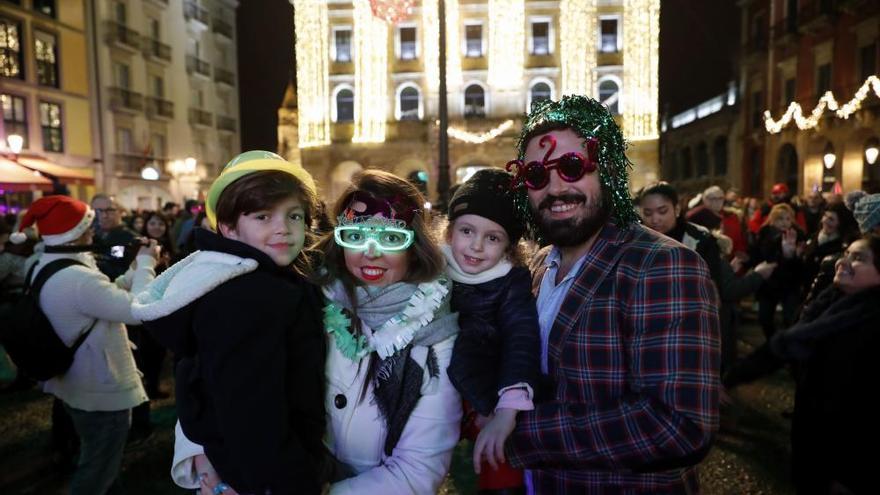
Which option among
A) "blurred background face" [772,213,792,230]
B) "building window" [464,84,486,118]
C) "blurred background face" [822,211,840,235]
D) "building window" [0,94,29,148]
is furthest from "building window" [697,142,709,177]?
"building window" [0,94,29,148]

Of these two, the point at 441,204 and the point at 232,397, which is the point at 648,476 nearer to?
the point at 232,397

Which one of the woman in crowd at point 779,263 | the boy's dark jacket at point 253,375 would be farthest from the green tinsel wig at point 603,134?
the woman in crowd at point 779,263

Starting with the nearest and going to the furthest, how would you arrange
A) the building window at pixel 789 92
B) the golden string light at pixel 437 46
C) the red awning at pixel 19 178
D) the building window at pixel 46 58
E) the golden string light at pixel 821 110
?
the red awning at pixel 19 178 → the golden string light at pixel 821 110 → the building window at pixel 46 58 → the building window at pixel 789 92 → the golden string light at pixel 437 46

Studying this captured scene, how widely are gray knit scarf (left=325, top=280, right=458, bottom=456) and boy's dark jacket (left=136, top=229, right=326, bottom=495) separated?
0.64ft

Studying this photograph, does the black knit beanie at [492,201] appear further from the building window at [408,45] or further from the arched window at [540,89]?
the building window at [408,45]

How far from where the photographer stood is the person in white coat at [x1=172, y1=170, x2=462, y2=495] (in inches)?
74.5

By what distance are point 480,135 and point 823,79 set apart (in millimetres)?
14847

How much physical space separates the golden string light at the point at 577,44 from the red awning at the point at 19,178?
22.6 m

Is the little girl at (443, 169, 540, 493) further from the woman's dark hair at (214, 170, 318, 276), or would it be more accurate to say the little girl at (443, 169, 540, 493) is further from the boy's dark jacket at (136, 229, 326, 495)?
the woman's dark hair at (214, 170, 318, 276)

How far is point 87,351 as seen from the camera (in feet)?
12.4

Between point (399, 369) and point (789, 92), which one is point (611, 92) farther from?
point (399, 369)

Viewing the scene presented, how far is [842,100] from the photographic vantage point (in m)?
20.6

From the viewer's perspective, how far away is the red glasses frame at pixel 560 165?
1.85m

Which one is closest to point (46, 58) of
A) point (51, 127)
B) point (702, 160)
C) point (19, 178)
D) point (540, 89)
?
point (51, 127)
